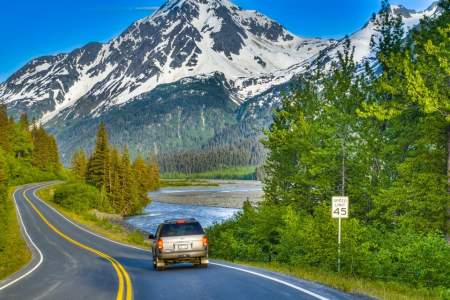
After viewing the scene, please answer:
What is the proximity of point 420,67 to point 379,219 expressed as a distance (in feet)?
28.0

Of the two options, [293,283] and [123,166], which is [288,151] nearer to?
[293,283]

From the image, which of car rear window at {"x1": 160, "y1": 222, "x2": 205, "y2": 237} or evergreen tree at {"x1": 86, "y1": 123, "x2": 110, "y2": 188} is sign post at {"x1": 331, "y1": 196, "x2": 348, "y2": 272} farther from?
evergreen tree at {"x1": 86, "y1": 123, "x2": 110, "y2": 188}

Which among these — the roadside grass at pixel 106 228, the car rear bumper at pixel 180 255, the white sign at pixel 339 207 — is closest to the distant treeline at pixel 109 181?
the roadside grass at pixel 106 228

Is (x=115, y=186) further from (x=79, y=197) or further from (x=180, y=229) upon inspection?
(x=180, y=229)

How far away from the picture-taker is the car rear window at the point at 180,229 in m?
19.1

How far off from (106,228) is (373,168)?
134 ft

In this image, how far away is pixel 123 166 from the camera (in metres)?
84.1

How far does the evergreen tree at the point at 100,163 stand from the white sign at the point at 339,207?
6609cm

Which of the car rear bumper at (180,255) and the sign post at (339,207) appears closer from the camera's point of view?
the sign post at (339,207)

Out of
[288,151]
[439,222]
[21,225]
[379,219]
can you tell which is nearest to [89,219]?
[21,225]

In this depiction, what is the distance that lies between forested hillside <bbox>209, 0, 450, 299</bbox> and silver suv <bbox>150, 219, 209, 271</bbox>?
14.3 ft

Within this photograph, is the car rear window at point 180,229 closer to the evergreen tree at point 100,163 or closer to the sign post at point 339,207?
the sign post at point 339,207

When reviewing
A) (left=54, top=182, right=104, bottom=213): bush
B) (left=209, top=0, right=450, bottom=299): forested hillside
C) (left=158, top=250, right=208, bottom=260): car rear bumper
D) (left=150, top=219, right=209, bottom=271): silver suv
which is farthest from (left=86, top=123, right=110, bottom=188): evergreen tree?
(left=158, top=250, right=208, bottom=260): car rear bumper

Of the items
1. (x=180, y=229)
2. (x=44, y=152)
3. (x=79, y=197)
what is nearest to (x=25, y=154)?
(x=44, y=152)
